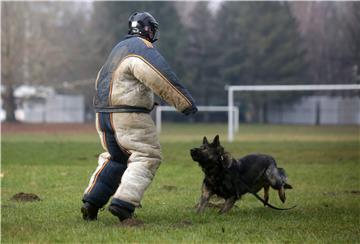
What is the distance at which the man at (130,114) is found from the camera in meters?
7.05

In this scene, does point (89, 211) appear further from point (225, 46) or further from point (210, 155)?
point (225, 46)

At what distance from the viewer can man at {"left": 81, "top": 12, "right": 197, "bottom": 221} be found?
23.1 feet

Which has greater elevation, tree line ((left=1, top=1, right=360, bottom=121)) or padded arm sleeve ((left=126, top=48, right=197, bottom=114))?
tree line ((left=1, top=1, right=360, bottom=121))

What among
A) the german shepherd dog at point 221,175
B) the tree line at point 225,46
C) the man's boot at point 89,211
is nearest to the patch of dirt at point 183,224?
the german shepherd dog at point 221,175

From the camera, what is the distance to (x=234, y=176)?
8352 mm

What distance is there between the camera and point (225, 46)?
2584 inches

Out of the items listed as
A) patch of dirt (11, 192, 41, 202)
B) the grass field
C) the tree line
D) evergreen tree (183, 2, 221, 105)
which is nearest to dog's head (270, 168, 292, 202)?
the grass field

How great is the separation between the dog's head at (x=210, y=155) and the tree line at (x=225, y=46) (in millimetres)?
45097

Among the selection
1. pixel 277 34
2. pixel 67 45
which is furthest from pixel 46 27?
pixel 277 34

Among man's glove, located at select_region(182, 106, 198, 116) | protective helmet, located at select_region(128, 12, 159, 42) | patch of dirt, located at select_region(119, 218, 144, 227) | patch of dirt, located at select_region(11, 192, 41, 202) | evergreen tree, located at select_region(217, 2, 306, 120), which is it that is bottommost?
patch of dirt, located at select_region(11, 192, 41, 202)

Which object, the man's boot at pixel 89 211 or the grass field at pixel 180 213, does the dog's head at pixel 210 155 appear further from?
the man's boot at pixel 89 211

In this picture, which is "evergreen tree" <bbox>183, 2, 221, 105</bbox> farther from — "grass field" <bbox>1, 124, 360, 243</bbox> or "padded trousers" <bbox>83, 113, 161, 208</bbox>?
"padded trousers" <bbox>83, 113, 161, 208</bbox>

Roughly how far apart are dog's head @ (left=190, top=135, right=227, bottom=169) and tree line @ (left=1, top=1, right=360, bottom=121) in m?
45.1

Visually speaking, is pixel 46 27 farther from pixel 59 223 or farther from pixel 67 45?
pixel 59 223
